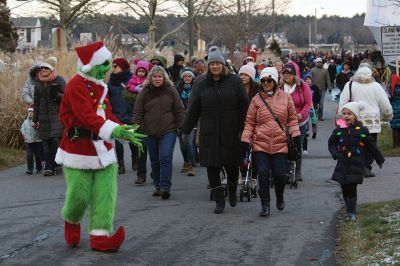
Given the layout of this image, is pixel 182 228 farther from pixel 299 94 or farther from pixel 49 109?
pixel 49 109

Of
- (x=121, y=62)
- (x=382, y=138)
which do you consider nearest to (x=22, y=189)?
(x=121, y=62)

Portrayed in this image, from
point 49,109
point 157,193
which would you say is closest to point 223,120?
point 157,193

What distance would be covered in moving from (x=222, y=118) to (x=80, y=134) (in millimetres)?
2439

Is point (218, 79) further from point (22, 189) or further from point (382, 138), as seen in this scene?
point (382, 138)

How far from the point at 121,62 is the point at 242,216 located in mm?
4534

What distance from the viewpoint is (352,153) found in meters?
9.30

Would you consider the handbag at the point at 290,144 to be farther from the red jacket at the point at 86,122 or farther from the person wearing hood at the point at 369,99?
the person wearing hood at the point at 369,99

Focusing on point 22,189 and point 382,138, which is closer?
point 22,189

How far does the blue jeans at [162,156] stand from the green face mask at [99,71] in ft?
10.9

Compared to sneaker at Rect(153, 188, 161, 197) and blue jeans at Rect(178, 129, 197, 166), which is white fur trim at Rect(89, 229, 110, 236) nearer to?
sneaker at Rect(153, 188, 161, 197)

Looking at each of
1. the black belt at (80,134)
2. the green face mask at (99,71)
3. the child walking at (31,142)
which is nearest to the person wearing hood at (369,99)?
the child walking at (31,142)

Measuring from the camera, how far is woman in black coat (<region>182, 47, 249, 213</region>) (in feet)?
32.4

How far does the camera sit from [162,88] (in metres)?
11.5

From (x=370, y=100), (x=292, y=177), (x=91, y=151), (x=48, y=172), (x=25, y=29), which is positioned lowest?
(x=48, y=172)
